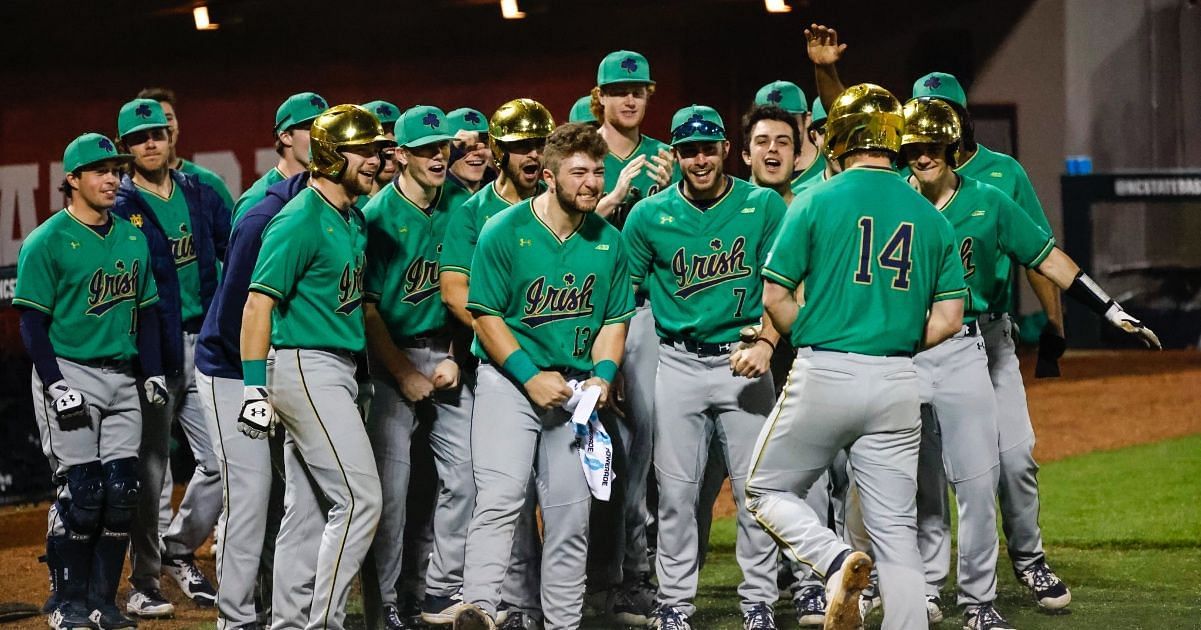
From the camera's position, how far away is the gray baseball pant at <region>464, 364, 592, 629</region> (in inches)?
186

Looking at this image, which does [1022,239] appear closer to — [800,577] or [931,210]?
[931,210]

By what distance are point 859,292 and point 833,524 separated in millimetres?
2143

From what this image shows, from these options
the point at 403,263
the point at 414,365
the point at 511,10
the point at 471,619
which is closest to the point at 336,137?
the point at 403,263

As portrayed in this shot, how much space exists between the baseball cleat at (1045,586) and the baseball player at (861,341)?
1463 mm

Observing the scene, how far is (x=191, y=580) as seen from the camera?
6.09 metres

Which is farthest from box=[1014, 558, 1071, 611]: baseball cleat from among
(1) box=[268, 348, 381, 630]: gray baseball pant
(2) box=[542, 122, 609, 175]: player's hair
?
(1) box=[268, 348, 381, 630]: gray baseball pant

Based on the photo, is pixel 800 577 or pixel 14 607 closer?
pixel 800 577

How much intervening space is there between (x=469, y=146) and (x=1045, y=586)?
107 inches

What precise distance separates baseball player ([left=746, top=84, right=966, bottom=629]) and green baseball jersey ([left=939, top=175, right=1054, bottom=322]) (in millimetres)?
833

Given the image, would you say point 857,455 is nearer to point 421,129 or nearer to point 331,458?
point 331,458

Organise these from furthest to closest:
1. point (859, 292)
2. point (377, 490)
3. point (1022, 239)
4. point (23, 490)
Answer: point (23, 490)
point (1022, 239)
point (377, 490)
point (859, 292)

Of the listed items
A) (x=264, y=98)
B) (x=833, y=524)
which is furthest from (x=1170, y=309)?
(x=833, y=524)

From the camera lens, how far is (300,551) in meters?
4.60

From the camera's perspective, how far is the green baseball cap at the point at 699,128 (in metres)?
5.09
